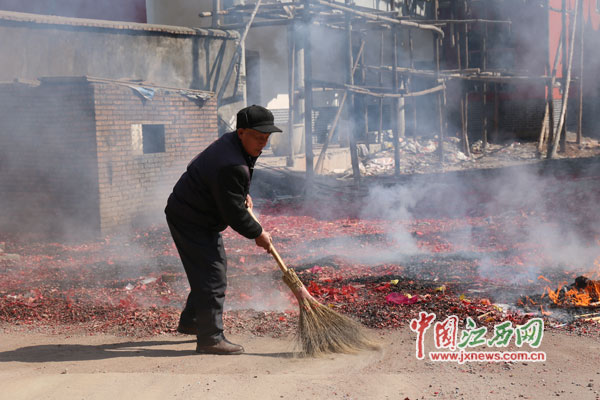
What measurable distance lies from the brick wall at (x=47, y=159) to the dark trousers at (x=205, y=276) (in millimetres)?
5461

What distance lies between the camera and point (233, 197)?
396 centimetres

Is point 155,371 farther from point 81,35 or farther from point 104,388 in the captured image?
point 81,35

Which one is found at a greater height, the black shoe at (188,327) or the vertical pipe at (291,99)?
the vertical pipe at (291,99)

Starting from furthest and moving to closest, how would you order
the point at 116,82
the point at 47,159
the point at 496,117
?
the point at 496,117, the point at 116,82, the point at 47,159

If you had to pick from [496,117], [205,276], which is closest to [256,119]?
[205,276]

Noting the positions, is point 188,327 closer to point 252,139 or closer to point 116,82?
point 252,139

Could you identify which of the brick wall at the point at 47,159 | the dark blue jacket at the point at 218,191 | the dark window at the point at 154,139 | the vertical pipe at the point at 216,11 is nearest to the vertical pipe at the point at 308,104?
the vertical pipe at the point at 216,11

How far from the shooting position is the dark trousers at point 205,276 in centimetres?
411

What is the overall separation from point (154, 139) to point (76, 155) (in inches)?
60.7

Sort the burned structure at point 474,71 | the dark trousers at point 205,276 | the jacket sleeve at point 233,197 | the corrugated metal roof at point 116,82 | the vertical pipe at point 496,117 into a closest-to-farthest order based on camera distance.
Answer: the jacket sleeve at point 233,197 → the dark trousers at point 205,276 → the corrugated metal roof at point 116,82 → the burned structure at point 474,71 → the vertical pipe at point 496,117

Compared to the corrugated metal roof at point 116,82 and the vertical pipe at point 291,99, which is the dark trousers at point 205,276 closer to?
the corrugated metal roof at point 116,82

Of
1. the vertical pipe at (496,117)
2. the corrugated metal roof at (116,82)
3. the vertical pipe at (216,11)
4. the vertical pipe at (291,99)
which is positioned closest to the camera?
the corrugated metal roof at (116,82)

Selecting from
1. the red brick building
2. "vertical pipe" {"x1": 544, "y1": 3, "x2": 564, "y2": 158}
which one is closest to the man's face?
the red brick building

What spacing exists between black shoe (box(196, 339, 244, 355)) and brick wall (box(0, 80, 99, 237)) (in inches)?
219
